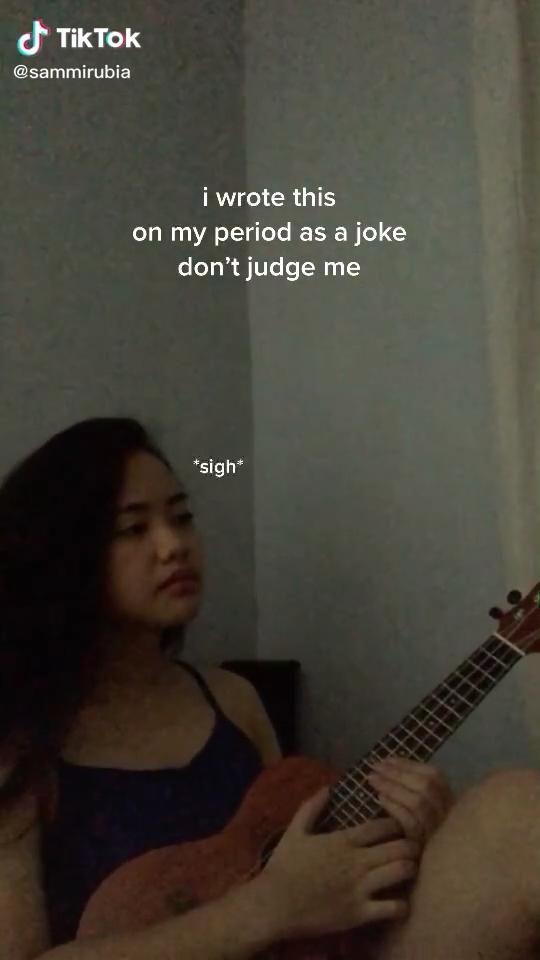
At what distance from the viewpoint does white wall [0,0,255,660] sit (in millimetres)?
570

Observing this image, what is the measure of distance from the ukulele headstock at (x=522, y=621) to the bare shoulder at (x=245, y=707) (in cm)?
15

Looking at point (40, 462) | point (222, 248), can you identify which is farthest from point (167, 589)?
point (222, 248)

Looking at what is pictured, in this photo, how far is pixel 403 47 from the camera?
579mm

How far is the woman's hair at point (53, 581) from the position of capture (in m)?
0.54

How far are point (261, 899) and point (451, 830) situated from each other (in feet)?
0.36

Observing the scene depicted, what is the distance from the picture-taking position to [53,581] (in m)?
0.55

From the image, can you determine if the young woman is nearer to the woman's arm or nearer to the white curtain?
the woman's arm

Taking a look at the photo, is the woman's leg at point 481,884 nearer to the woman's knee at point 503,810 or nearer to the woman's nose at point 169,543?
the woman's knee at point 503,810

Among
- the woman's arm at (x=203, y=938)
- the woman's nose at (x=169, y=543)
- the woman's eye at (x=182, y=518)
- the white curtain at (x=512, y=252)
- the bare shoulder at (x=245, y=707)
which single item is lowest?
the woman's arm at (x=203, y=938)

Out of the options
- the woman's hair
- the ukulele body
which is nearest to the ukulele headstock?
the ukulele body

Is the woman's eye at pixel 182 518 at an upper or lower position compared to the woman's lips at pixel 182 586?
upper

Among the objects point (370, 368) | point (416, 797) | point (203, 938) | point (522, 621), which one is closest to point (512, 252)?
point (370, 368)

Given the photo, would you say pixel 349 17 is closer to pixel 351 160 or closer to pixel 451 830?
pixel 351 160

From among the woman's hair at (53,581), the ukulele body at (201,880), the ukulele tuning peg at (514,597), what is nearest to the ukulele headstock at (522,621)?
the ukulele tuning peg at (514,597)
